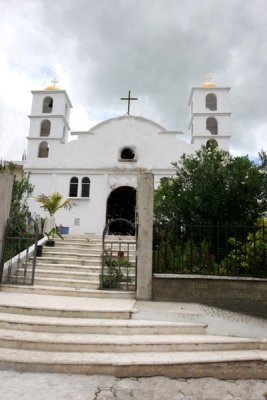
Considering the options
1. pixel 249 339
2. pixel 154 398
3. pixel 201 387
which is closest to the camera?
pixel 154 398

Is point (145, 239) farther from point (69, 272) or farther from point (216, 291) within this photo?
point (69, 272)

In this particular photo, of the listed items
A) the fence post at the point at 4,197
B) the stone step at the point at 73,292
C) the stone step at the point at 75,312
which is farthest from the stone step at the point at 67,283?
the stone step at the point at 75,312

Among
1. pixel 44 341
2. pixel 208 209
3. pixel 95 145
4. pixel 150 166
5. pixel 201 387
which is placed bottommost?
pixel 201 387

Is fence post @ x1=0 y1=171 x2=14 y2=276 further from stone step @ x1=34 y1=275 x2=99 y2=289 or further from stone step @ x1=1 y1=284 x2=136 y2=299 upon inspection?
stone step @ x1=34 y1=275 x2=99 y2=289

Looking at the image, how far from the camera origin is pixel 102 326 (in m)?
5.00

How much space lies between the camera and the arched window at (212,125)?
22406mm

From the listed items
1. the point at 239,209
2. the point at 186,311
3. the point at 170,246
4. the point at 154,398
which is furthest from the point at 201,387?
the point at 239,209

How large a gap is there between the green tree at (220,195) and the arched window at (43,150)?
45.1 ft

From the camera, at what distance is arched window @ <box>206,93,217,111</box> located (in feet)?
75.2

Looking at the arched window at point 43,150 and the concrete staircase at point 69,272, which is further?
the arched window at point 43,150

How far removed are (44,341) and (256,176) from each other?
789cm

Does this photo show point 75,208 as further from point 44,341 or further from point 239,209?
point 44,341

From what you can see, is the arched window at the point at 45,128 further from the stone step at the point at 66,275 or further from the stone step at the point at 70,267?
the stone step at the point at 66,275

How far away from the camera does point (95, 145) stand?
65.9 feet
